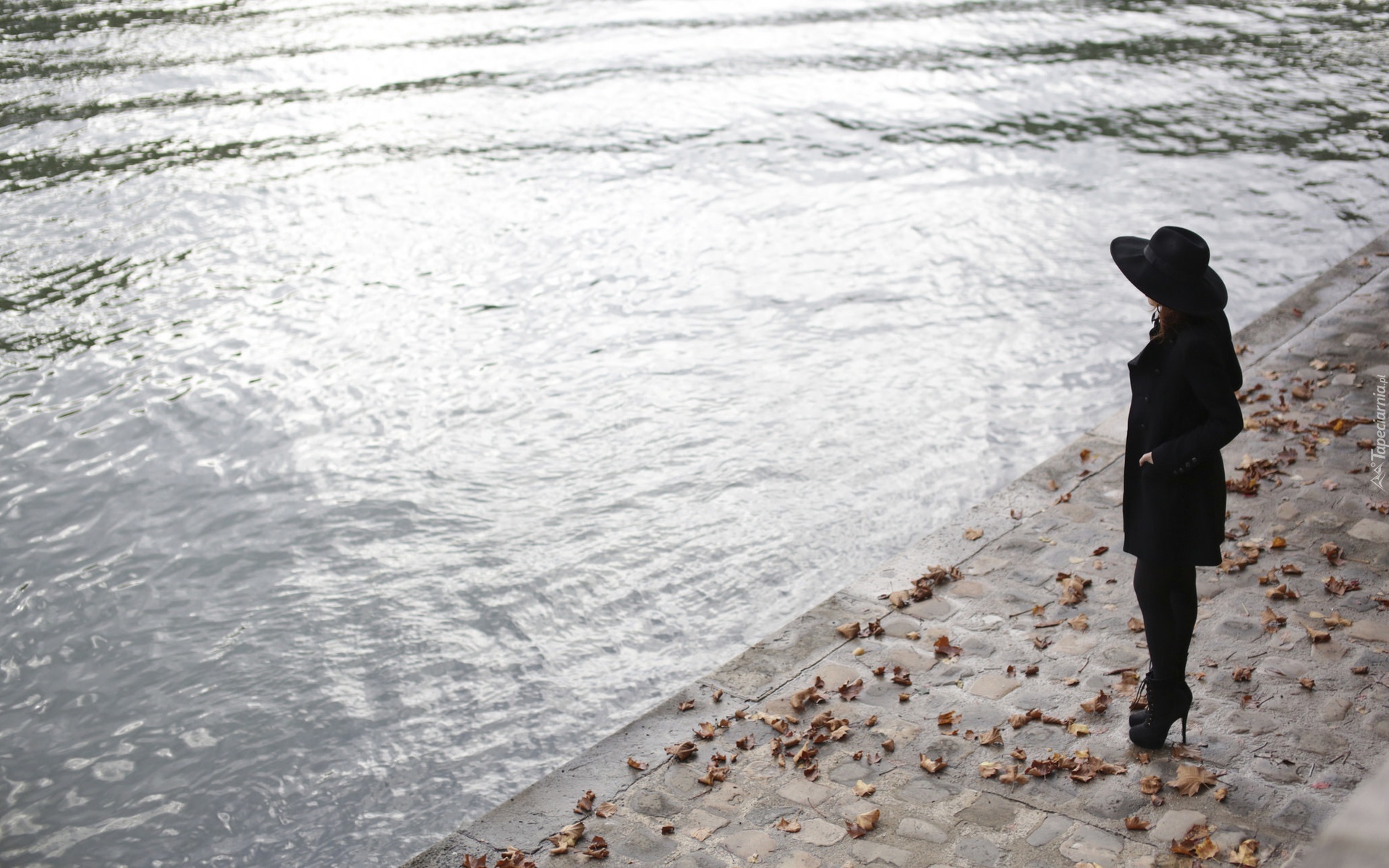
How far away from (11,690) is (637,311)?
7419mm

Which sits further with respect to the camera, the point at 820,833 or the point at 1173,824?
the point at 820,833

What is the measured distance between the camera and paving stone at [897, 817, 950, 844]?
5141 mm

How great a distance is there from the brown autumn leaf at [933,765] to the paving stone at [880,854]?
1.86 ft

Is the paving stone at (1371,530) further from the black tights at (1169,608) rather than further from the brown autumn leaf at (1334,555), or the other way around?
the black tights at (1169,608)

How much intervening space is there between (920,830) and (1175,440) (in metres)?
2.14

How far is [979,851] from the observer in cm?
503

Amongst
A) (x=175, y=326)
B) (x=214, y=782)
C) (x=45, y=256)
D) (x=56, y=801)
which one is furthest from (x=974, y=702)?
(x=45, y=256)

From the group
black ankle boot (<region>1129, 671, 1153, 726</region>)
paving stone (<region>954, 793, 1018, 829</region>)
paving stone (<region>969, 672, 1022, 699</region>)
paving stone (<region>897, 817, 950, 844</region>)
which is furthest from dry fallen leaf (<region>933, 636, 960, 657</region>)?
paving stone (<region>897, 817, 950, 844</region>)

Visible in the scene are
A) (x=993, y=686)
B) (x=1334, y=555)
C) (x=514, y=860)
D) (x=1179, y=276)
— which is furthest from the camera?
(x=1334, y=555)

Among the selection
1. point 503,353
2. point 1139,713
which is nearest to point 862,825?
point 1139,713

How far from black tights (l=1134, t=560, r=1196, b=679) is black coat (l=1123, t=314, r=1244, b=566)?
116 millimetres

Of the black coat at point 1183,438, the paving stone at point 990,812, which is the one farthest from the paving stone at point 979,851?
the black coat at point 1183,438

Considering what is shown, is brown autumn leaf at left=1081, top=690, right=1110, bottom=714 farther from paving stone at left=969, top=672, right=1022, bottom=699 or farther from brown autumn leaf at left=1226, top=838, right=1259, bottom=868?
brown autumn leaf at left=1226, top=838, right=1259, bottom=868

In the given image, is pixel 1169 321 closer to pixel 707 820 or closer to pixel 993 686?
pixel 993 686
